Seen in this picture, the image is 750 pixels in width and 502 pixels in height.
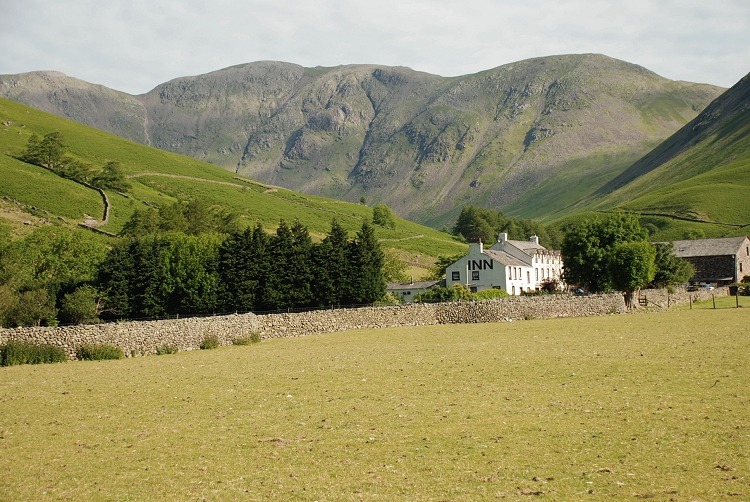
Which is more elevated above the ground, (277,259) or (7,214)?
(7,214)

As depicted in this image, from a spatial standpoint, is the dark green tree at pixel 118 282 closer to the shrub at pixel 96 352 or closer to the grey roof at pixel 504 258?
the shrub at pixel 96 352

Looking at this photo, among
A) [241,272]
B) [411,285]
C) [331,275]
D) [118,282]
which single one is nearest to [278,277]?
[241,272]

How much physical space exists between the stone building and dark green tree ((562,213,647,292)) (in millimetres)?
41004

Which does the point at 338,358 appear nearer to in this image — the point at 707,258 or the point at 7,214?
the point at 7,214

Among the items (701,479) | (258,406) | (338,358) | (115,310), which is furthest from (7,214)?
(701,479)

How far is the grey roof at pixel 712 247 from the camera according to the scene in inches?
4899

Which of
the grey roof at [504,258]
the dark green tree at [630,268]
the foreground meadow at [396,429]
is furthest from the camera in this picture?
the grey roof at [504,258]

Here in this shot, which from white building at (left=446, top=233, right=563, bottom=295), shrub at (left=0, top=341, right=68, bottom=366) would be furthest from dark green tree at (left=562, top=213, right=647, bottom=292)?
shrub at (left=0, top=341, right=68, bottom=366)

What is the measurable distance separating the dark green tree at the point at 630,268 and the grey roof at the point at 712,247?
53.8 m

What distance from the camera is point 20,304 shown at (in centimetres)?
6100

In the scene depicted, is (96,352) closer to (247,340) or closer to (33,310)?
(247,340)

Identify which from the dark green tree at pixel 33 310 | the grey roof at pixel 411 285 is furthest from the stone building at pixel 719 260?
the dark green tree at pixel 33 310

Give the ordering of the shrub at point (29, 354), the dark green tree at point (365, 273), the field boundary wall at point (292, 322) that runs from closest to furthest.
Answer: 1. the shrub at point (29, 354)
2. the field boundary wall at point (292, 322)
3. the dark green tree at point (365, 273)

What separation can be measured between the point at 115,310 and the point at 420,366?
49.6 m
